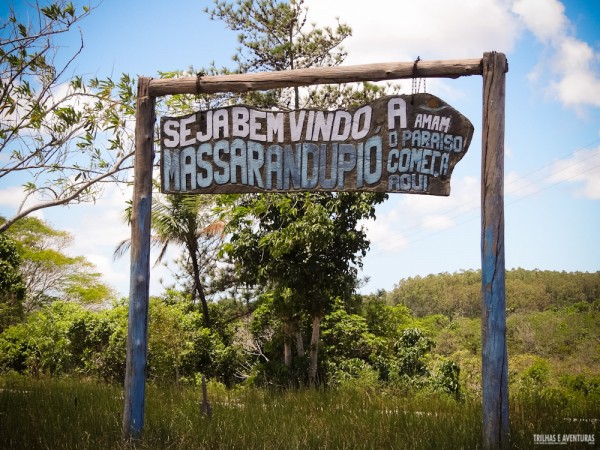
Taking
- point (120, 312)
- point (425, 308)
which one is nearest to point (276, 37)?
point (120, 312)

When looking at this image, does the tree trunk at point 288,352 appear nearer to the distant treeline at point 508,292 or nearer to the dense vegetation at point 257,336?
the dense vegetation at point 257,336

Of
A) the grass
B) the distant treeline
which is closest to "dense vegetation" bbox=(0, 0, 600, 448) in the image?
the grass

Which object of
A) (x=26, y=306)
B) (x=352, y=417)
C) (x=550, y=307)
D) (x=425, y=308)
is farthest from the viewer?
(x=425, y=308)

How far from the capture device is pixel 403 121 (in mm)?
5910

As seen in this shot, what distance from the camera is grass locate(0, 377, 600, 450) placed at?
5.66 m

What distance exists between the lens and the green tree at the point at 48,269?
32.5 meters

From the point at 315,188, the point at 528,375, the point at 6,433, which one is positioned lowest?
the point at 528,375

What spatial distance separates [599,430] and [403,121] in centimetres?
362

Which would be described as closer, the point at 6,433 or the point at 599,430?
the point at 599,430

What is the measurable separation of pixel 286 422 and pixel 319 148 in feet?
10.0

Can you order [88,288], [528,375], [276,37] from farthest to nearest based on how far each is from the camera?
[88,288] → [528,375] → [276,37]

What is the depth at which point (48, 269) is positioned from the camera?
109ft

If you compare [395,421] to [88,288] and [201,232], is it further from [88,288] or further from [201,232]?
[88,288]

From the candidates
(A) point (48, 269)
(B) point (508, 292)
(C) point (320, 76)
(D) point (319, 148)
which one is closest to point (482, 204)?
(D) point (319, 148)
